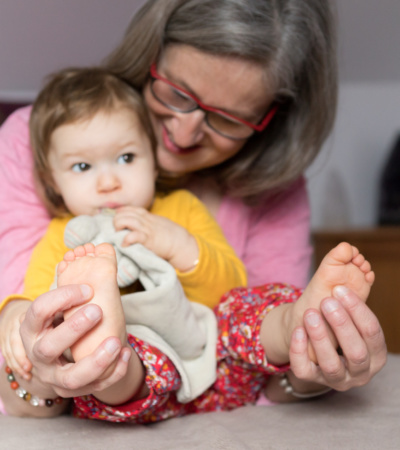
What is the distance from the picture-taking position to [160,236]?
3.71 feet

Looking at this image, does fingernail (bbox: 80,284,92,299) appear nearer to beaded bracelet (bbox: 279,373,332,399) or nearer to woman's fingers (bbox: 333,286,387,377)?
woman's fingers (bbox: 333,286,387,377)

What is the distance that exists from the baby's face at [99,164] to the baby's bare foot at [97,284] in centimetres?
33

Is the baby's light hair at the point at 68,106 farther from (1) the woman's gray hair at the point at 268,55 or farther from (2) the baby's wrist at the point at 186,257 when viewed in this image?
(2) the baby's wrist at the point at 186,257

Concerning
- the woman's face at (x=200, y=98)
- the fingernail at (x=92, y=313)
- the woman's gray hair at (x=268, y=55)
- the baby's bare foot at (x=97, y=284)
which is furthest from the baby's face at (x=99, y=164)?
the fingernail at (x=92, y=313)

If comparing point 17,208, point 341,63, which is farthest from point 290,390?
point 341,63

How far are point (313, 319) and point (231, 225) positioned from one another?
2.43 ft

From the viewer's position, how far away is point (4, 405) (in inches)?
40.9

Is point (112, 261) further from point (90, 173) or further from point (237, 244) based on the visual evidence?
point (237, 244)

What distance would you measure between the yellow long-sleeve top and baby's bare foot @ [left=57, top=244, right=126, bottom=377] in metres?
0.30

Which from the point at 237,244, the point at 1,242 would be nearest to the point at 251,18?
the point at 237,244

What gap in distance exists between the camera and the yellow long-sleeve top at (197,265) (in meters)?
1.16

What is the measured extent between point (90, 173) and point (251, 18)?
1.57 feet

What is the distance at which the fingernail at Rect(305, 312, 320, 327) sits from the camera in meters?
0.86

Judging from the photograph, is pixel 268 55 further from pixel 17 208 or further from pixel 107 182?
pixel 17 208
